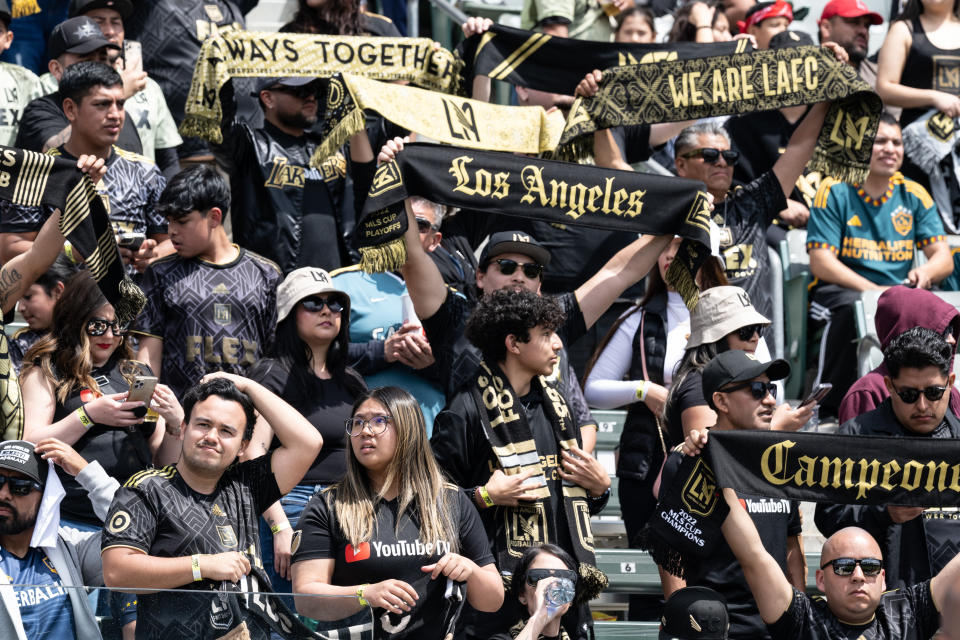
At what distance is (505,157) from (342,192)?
134cm

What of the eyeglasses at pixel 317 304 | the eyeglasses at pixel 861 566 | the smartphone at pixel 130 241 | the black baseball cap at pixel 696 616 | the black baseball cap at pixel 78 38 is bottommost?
the black baseball cap at pixel 696 616

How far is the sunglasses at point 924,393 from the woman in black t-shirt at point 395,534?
1936 millimetres

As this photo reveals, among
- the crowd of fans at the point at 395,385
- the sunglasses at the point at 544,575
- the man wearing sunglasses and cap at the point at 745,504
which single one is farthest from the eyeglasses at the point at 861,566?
the sunglasses at the point at 544,575

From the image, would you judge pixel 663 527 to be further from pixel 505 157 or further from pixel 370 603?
pixel 505 157

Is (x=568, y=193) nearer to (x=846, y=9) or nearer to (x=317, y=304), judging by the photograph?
(x=317, y=304)

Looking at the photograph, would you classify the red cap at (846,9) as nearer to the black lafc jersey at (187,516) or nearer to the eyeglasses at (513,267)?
the eyeglasses at (513,267)

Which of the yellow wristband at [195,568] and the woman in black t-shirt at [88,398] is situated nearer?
the yellow wristband at [195,568]

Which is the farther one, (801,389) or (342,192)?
(801,389)

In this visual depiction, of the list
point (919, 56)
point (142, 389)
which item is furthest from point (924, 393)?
point (919, 56)

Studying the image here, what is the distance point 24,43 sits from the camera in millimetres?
9727

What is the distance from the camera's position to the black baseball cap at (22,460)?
5316 mm

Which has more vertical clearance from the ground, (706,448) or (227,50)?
(227,50)

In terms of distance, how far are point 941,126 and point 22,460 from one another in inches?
267

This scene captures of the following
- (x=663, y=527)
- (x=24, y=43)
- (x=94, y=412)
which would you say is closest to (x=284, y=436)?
(x=94, y=412)
